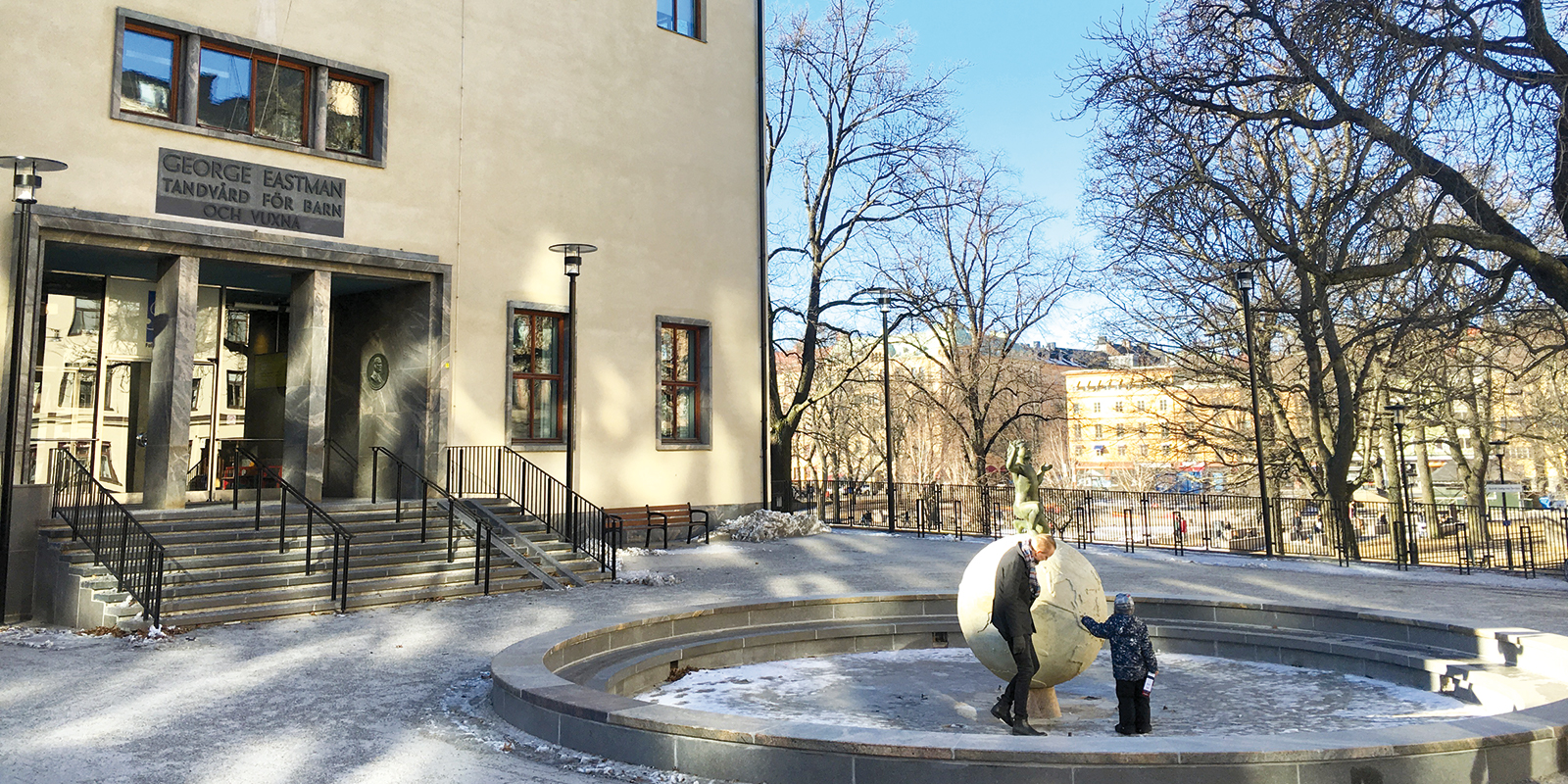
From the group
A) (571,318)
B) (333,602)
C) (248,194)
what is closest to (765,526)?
(571,318)

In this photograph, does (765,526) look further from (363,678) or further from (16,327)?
(363,678)

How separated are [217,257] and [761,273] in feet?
38.6

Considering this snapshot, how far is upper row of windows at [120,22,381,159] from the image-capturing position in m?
15.9

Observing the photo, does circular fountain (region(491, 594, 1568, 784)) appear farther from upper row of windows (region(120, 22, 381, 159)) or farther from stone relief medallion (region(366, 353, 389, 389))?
upper row of windows (region(120, 22, 381, 159))

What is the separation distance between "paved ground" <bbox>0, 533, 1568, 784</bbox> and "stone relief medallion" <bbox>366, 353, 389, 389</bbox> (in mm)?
6222

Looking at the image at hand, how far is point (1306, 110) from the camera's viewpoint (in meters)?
18.0

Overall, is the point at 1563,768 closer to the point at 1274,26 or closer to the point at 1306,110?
the point at 1274,26

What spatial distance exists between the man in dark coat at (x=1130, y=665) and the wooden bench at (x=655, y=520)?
44.5 feet

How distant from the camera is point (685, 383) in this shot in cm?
2300

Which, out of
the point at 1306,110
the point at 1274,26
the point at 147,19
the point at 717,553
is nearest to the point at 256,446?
the point at 147,19

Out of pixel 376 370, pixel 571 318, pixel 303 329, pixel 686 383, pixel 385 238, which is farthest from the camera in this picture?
pixel 686 383

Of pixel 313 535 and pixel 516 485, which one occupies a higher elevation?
pixel 516 485

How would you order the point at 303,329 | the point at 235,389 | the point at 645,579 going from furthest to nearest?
the point at 235,389
the point at 303,329
the point at 645,579

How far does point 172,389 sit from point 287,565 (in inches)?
166
